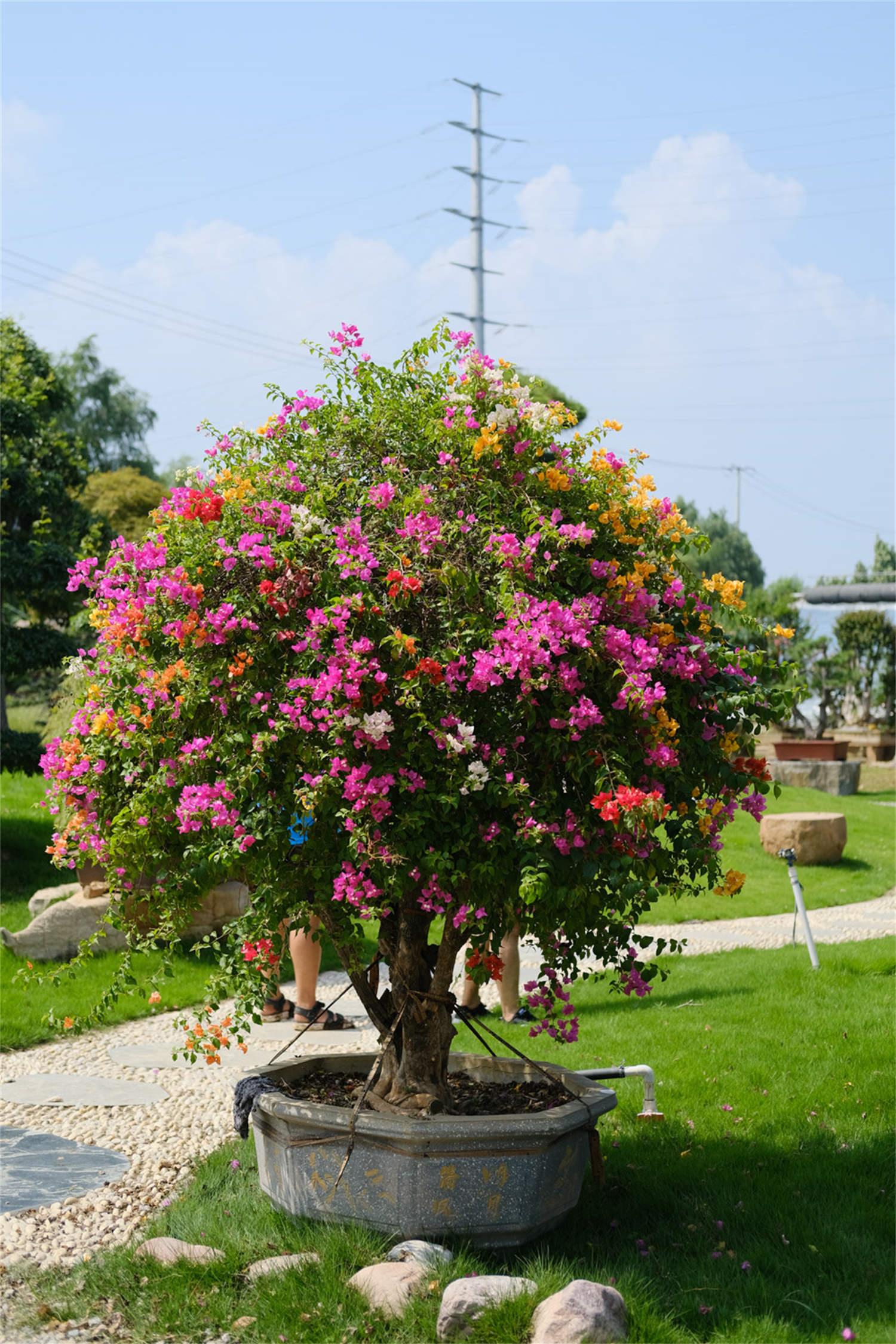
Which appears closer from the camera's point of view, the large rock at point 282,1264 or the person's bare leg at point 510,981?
the large rock at point 282,1264

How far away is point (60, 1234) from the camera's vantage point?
4.71m

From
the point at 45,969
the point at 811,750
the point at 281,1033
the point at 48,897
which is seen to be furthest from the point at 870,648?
the point at 281,1033

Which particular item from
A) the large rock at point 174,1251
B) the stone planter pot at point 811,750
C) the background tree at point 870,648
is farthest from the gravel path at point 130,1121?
the background tree at point 870,648

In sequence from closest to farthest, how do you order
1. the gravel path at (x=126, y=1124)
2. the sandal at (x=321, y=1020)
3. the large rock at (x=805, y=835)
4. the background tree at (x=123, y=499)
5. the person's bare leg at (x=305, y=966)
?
the gravel path at (x=126, y=1124)
the person's bare leg at (x=305, y=966)
the sandal at (x=321, y=1020)
the large rock at (x=805, y=835)
the background tree at (x=123, y=499)

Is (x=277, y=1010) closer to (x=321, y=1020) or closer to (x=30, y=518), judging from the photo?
(x=321, y=1020)

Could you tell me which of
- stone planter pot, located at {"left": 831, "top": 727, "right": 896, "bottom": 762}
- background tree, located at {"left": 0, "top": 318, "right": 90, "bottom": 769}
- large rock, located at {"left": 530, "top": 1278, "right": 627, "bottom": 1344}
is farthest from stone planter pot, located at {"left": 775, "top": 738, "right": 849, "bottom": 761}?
large rock, located at {"left": 530, "top": 1278, "right": 627, "bottom": 1344}

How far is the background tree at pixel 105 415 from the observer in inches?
1437

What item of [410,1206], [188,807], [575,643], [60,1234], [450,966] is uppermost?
[575,643]

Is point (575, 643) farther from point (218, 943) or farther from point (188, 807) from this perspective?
point (218, 943)

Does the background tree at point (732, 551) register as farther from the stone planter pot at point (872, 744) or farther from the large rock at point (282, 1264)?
the large rock at point (282, 1264)

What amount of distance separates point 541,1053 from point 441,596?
143 inches

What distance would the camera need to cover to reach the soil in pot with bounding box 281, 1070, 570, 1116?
4.55 metres

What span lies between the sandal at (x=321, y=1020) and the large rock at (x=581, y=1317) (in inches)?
151

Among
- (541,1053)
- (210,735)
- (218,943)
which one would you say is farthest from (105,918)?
(541,1053)
